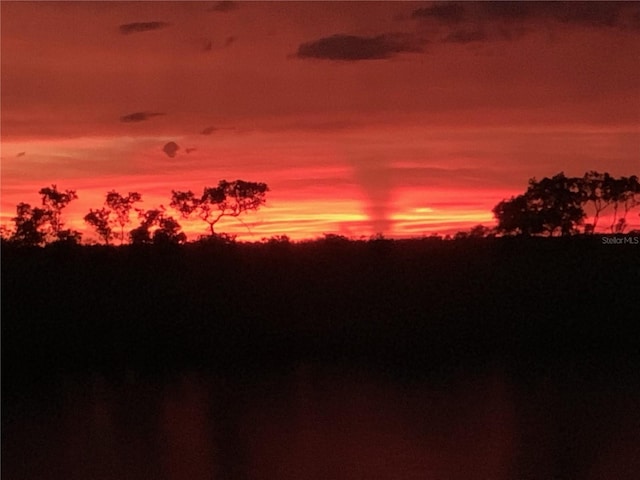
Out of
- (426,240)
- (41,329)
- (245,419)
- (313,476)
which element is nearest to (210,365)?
(41,329)

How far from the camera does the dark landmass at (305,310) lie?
69.3 feet

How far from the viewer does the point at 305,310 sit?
25.8m

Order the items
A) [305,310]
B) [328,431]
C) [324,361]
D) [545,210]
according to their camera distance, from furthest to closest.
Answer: [545,210] → [305,310] → [324,361] → [328,431]

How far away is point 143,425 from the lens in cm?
1265

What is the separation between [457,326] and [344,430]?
45.2 ft

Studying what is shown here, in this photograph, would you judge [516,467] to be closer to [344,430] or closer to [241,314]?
[344,430]

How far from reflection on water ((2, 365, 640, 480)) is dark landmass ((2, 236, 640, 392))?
3.12m

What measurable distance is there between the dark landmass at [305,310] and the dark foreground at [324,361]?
0.07 meters

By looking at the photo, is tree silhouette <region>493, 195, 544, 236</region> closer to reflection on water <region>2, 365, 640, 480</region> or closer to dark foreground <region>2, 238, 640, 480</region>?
Result: dark foreground <region>2, 238, 640, 480</region>

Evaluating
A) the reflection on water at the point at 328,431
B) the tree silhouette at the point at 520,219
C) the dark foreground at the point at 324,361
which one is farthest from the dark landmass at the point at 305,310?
the tree silhouette at the point at 520,219

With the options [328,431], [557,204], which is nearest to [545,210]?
[557,204]

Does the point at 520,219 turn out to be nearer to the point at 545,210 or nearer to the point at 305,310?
the point at 545,210

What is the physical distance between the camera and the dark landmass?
2112 centimetres

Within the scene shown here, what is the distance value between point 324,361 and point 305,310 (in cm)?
556
